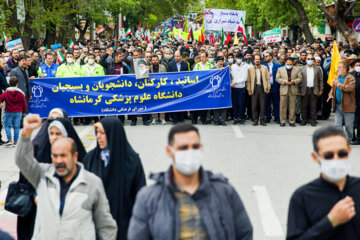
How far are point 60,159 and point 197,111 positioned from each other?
42.0 feet

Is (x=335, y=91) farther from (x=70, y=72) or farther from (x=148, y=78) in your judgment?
(x=70, y=72)

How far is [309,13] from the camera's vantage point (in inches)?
1645

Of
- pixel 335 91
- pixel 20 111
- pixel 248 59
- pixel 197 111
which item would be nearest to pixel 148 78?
pixel 197 111

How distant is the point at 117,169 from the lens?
18.1 feet

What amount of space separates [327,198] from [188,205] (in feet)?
2.80

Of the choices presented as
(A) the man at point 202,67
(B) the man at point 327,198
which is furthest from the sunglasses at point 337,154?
(A) the man at point 202,67

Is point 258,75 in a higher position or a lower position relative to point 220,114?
higher

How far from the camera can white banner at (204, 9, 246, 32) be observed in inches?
1201

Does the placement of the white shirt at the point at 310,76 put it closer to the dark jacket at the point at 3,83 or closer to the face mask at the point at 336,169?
the dark jacket at the point at 3,83

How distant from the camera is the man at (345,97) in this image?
1319 cm

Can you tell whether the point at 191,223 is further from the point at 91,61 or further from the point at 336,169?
the point at 91,61

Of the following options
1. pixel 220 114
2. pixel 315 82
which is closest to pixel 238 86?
pixel 220 114

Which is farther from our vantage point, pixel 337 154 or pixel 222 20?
pixel 222 20

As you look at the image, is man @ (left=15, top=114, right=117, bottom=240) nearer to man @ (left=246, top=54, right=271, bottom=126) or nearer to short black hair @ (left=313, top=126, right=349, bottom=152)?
short black hair @ (left=313, top=126, right=349, bottom=152)
